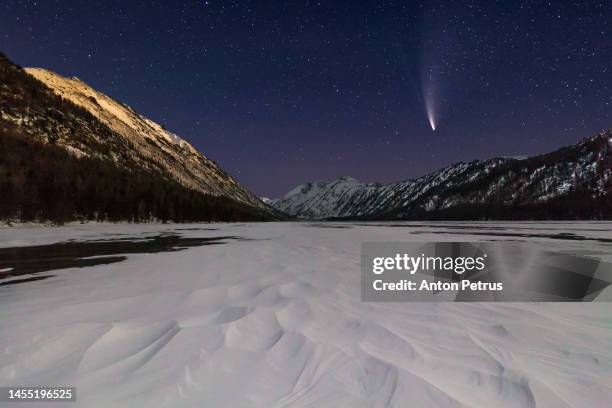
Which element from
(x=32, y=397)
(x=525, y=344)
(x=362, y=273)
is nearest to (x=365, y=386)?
(x=525, y=344)

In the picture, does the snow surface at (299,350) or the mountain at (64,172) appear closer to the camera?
the snow surface at (299,350)

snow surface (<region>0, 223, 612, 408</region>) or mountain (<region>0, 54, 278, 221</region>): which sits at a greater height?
mountain (<region>0, 54, 278, 221</region>)

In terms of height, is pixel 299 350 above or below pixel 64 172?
below

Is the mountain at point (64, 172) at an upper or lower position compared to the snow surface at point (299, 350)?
upper

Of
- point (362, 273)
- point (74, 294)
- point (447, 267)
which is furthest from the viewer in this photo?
point (447, 267)

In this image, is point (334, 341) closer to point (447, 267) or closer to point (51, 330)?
point (51, 330)

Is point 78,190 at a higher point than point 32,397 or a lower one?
higher

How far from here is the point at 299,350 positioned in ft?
13.9

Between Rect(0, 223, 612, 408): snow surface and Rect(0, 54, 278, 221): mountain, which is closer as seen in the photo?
Rect(0, 223, 612, 408): snow surface

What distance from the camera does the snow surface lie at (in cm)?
318

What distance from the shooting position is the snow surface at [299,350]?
10.4 feet

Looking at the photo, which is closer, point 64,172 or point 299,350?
point 299,350

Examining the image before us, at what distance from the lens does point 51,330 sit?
15.6 feet

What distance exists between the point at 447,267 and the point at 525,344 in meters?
7.86
